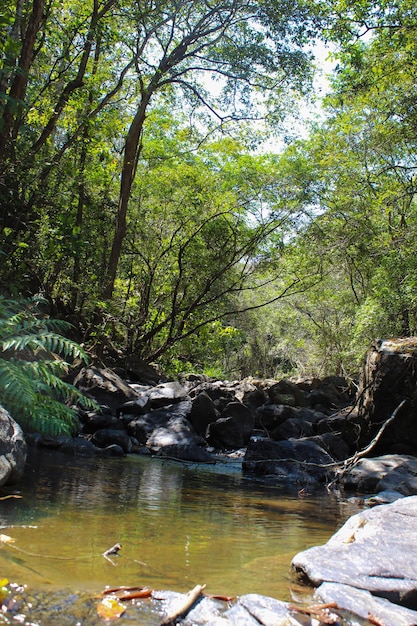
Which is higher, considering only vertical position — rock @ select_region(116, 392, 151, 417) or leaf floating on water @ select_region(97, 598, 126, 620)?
rock @ select_region(116, 392, 151, 417)

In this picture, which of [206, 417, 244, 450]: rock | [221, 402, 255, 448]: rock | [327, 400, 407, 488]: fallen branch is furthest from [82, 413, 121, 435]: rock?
[327, 400, 407, 488]: fallen branch

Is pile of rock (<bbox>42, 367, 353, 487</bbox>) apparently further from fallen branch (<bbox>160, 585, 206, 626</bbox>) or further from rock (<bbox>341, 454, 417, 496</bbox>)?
fallen branch (<bbox>160, 585, 206, 626</bbox>)

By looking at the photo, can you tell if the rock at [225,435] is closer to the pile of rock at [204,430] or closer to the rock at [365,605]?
the pile of rock at [204,430]

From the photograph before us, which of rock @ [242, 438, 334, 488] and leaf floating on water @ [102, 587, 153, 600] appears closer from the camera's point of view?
leaf floating on water @ [102, 587, 153, 600]

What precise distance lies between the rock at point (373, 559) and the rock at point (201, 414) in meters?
7.78

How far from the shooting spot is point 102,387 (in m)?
12.1

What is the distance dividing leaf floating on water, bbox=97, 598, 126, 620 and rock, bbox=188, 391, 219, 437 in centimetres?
922

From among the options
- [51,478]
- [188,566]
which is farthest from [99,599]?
[51,478]

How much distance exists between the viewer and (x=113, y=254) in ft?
48.1

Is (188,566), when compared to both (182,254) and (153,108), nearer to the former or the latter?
(182,254)

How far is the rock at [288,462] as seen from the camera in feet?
30.2

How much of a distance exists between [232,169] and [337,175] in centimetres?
353

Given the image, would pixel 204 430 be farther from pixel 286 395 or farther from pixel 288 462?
pixel 286 395

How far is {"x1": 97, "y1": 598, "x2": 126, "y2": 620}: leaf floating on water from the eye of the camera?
2748 mm
